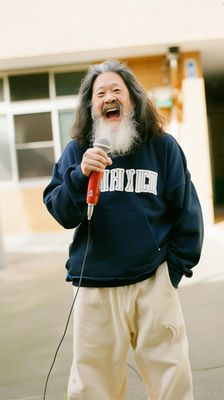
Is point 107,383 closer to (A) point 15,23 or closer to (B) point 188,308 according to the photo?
(B) point 188,308

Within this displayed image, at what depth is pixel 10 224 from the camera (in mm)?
9828

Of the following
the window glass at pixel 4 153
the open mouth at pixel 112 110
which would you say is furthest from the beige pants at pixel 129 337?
the window glass at pixel 4 153

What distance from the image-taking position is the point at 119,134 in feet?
6.27

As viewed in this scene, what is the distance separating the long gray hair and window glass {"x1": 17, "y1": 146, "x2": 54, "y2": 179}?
8.05m

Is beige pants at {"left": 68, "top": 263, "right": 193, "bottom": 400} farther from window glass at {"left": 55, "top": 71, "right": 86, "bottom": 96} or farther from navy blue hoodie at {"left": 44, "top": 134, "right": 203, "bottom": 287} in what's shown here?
window glass at {"left": 55, "top": 71, "right": 86, "bottom": 96}

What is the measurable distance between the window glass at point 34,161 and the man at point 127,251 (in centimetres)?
817

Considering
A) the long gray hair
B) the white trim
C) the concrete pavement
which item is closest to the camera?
the long gray hair

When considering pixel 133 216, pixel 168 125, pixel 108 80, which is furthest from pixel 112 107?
pixel 168 125

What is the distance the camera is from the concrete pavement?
9.47 feet

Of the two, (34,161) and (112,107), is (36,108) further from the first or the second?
(112,107)

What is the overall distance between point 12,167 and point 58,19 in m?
3.10

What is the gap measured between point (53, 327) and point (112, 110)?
2.54 metres

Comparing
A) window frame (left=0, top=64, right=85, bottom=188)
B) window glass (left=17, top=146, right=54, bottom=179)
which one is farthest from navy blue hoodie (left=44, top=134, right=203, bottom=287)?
window glass (left=17, top=146, right=54, bottom=179)

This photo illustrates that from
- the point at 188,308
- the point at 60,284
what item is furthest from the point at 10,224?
the point at 188,308
